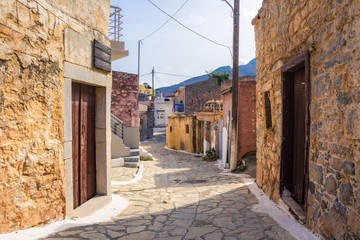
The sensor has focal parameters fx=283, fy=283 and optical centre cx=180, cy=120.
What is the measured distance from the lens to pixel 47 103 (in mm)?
3346

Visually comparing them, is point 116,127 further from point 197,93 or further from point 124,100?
point 197,93

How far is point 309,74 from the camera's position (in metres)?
3.39

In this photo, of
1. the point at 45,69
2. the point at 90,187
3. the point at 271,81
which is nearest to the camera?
the point at 45,69

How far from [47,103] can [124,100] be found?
9857 millimetres

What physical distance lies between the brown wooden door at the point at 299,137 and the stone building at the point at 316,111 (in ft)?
0.05

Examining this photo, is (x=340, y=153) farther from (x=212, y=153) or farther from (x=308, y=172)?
(x=212, y=153)

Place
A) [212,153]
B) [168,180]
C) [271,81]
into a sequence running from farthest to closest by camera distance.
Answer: [212,153] → [168,180] → [271,81]

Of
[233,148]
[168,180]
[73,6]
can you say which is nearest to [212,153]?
[233,148]

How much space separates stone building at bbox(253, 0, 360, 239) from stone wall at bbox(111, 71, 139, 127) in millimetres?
8693

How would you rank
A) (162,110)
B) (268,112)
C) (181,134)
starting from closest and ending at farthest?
(268,112) < (181,134) < (162,110)

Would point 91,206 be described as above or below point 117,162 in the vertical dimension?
above

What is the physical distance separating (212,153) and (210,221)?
1032cm

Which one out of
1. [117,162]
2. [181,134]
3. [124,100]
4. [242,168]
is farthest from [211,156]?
[181,134]

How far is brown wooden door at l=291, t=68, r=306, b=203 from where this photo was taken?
4.02 m
